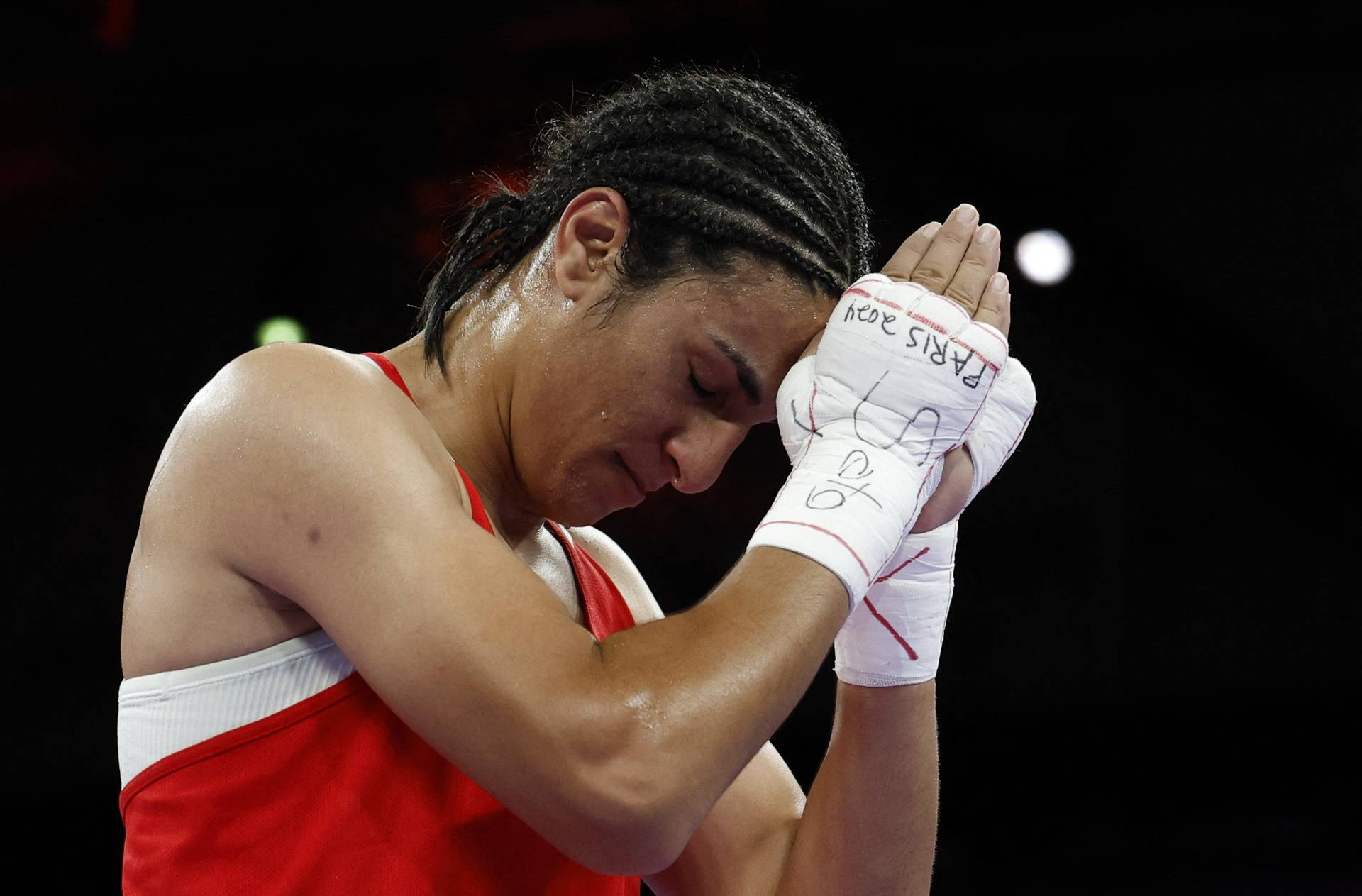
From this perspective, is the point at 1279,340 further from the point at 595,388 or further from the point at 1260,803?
the point at 595,388

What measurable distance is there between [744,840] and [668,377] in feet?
2.51

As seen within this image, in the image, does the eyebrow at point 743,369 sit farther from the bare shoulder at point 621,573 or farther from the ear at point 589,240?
the bare shoulder at point 621,573

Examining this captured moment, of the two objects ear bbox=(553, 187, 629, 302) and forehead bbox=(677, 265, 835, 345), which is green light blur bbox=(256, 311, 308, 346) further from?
forehead bbox=(677, 265, 835, 345)

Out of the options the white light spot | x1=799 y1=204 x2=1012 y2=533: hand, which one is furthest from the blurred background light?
x1=799 y1=204 x2=1012 y2=533: hand

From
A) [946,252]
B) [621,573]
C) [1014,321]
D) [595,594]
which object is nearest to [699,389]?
[946,252]

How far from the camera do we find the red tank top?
135cm

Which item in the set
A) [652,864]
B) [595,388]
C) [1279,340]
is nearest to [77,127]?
[595,388]

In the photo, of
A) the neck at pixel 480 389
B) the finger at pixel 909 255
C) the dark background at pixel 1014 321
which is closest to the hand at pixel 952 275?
the finger at pixel 909 255

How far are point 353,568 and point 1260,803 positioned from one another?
423 centimetres

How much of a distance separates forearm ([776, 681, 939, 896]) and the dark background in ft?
7.69

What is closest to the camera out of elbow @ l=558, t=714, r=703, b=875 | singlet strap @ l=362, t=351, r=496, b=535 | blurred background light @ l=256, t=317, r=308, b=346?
elbow @ l=558, t=714, r=703, b=875

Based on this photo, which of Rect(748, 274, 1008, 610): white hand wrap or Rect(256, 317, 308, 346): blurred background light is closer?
Rect(748, 274, 1008, 610): white hand wrap

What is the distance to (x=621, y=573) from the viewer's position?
6.73 feet

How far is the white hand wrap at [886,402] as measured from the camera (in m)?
1.35
